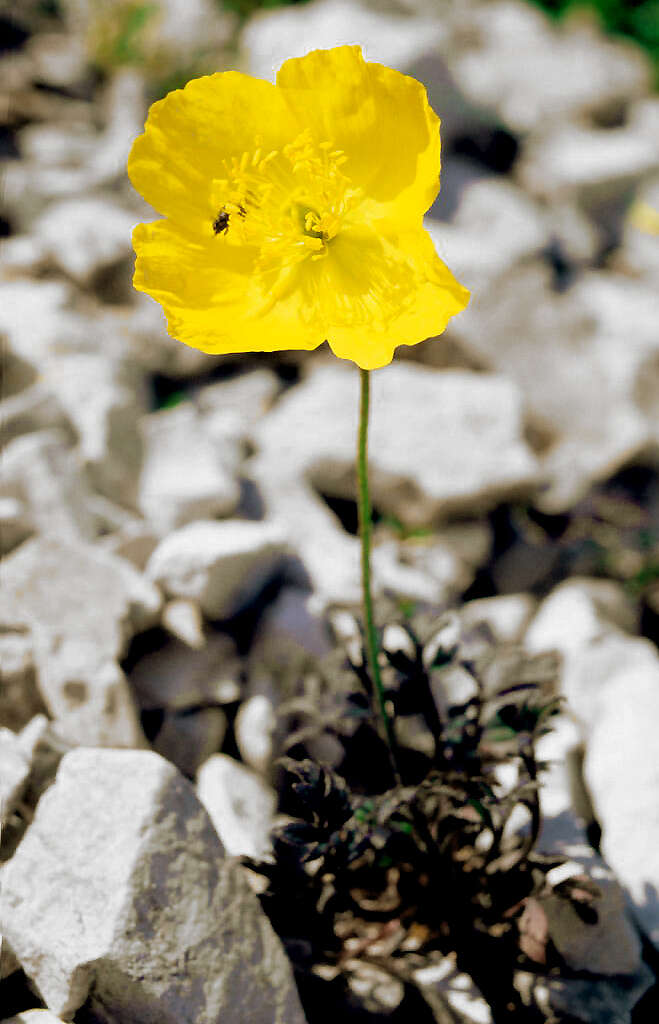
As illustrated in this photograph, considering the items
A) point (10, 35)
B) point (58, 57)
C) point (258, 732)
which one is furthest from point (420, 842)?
point (10, 35)

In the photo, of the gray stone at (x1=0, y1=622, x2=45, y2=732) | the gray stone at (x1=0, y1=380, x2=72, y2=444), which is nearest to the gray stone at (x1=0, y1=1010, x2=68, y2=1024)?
the gray stone at (x1=0, y1=622, x2=45, y2=732)

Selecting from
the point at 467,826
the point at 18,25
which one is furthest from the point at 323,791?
the point at 18,25

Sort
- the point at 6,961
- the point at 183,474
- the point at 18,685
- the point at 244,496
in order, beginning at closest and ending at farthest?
1. the point at 6,961
2. the point at 18,685
3. the point at 183,474
4. the point at 244,496

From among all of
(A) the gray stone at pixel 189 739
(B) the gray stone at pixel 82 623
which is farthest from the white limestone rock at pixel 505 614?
(B) the gray stone at pixel 82 623

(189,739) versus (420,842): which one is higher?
(420,842)

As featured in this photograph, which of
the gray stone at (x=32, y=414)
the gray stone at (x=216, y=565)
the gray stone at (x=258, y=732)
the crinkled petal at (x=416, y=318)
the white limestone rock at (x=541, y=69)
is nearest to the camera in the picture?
the crinkled petal at (x=416, y=318)

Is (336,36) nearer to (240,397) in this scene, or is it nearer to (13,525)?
(240,397)

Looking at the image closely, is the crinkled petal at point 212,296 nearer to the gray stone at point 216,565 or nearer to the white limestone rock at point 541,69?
the gray stone at point 216,565
